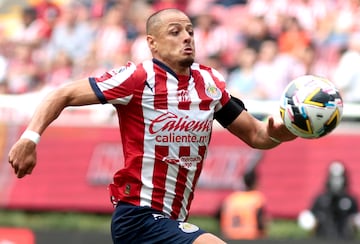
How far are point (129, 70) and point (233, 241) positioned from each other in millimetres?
3868

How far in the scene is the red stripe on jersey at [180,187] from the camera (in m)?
7.06

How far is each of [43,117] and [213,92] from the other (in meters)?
1.23

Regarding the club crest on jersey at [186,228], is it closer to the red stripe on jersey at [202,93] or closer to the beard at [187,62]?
the red stripe on jersey at [202,93]

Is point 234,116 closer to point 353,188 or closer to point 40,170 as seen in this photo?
point 353,188

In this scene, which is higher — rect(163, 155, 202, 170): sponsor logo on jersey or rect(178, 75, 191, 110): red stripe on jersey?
rect(178, 75, 191, 110): red stripe on jersey

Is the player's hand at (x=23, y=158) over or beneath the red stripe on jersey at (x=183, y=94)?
beneath

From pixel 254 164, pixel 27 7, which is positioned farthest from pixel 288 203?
pixel 27 7

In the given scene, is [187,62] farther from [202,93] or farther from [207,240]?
[207,240]

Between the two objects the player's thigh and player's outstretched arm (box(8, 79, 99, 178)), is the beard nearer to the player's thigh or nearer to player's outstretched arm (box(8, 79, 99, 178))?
player's outstretched arm (box(8, 79, 99, 178))

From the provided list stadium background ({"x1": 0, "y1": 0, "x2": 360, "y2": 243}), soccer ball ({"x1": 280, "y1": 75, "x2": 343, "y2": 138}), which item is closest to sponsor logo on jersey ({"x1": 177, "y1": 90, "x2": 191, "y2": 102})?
soccer ball ({"x1": 280, "y1": 75, "x2": 343, "y2": 138})

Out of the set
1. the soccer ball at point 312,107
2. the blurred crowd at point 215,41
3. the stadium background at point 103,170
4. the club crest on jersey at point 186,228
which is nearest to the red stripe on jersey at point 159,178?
the club crest on jersey at point 186,228

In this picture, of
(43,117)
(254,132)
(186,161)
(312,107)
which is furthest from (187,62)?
(43,117)

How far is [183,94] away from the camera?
7.08 meters

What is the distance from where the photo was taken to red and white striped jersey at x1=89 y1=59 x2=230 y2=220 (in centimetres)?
700
